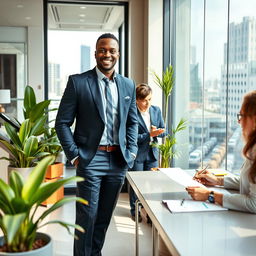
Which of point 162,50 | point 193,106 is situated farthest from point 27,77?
point 193,106

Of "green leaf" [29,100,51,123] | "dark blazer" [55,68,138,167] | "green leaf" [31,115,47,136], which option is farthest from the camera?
"green leaf" [29,100,51,123]

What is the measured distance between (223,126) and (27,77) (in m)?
2.79

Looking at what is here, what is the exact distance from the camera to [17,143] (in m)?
4.23

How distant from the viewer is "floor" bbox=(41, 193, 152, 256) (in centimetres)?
343

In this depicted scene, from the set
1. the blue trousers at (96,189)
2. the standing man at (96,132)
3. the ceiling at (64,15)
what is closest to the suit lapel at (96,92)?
the standing man at (96,132)

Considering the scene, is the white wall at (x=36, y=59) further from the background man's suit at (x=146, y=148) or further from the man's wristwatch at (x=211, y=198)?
the man's wristwatch at (x=211, y=198)

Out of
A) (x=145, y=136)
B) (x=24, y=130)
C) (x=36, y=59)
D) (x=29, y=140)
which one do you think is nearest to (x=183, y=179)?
(x=145, y=136)

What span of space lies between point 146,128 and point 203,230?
2393 mm

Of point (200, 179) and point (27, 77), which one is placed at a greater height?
point (27, 77)

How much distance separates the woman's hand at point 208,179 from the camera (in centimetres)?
233

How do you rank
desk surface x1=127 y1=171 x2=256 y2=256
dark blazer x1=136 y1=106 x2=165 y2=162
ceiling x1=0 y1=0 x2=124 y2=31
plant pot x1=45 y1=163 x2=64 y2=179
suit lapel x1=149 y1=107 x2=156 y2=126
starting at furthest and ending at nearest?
ceiling x1=0 y1=0 x2=124 y2=31
plant pot x1=45 y1=163 x2=64 y2=179
suit lapel x1=149 y1=107 x2=156 y2=126
dark blazer x1=136 y1=106 x2=165 y2=162
desk surface x1=127 y1=171 x2=256 y2=256

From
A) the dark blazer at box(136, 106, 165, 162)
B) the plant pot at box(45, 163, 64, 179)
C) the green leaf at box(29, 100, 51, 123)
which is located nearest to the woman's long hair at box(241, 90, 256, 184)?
the dark blazer at box(136, 106, 165, 162)

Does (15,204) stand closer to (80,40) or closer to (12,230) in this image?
(12,230)

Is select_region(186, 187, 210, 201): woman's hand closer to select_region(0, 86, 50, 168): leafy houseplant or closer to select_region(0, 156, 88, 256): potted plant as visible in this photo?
select_region(0, 156, 88, 256): potted plant
